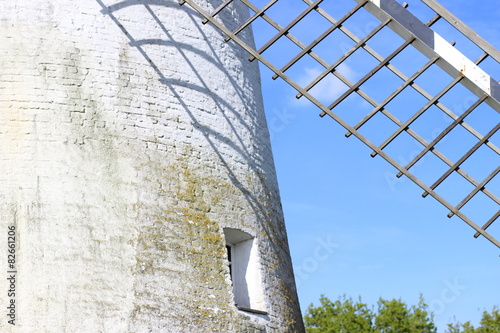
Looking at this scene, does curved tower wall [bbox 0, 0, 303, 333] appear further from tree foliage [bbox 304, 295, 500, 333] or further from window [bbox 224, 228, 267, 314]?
tree foliage [bbox 304, 295, 500, 333]

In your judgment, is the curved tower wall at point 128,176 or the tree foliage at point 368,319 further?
the tree foliage at point 368,319

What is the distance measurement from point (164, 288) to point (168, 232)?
0.54 m

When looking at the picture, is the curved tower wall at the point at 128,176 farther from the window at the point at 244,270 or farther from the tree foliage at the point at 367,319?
the tree foliage at the point at 367,319

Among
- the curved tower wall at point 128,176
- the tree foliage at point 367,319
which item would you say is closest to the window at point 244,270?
the curved tower wall at point 128,176

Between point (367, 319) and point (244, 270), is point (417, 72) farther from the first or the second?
point (367, 319)

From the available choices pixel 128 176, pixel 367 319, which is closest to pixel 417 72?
pixel 128 176

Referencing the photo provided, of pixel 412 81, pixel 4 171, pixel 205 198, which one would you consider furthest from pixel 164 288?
pixel 412 81

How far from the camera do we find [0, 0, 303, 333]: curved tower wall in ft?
25.8

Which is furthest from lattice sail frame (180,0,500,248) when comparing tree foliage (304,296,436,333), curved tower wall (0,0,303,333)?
tree foliage (304,296,436,333)

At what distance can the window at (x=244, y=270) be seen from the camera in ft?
29.6

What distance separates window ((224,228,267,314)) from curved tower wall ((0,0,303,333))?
2 centimetres

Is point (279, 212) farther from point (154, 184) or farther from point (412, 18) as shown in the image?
point (412, 18)

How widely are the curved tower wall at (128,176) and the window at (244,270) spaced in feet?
0.07

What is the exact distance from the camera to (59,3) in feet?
28.7
